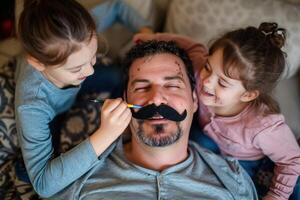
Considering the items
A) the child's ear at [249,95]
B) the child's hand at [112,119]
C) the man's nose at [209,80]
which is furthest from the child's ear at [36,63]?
the child's ear at [249,95]

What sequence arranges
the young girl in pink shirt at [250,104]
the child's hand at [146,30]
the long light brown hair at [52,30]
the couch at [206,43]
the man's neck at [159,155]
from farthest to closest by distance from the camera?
the child's hand at [146,30] < the couch at [206,43] < the man's neck at [159,155] < the young girl in pink shirt at [250,104] < the long light brown hair at [52,30]

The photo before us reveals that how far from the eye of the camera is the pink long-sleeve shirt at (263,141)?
1343 mm

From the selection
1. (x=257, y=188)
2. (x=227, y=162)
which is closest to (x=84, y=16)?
(x=227, y=162)

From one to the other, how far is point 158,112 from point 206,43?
1.73 feet

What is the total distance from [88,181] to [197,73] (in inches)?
22.4

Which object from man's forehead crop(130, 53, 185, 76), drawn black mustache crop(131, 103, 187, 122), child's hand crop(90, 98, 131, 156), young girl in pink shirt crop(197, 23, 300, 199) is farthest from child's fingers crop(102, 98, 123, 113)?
young girl in pink shirt crop(197, 23, 300, 199)

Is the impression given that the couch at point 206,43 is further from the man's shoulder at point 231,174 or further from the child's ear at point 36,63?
the child's ear at point 36,63

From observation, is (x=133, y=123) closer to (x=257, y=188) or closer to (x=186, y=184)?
(x=186, y=184)

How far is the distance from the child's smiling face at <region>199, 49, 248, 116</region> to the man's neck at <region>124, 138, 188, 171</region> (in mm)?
185

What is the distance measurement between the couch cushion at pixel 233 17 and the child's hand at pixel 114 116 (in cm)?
61

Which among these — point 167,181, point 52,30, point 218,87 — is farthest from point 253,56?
point 52,30

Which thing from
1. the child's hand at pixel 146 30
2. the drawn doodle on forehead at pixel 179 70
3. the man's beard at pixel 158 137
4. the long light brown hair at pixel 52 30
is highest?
the long light brown hair at pixel 52 30

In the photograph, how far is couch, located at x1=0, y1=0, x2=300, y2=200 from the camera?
4.83ft

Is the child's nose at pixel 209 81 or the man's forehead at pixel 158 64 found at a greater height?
the child's nose at pixel 209 81
